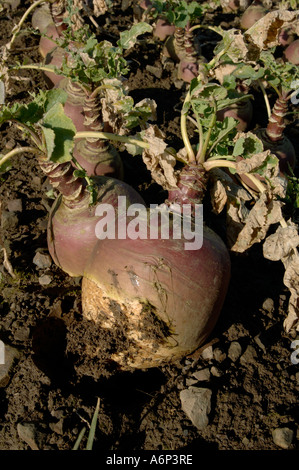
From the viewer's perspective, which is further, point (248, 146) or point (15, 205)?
point (15, 205)

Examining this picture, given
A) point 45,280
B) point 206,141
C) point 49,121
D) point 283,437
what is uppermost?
point 49,121

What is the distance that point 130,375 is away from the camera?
88.9 inches

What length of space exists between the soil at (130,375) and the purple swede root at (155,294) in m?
0.17

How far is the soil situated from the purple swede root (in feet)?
0.57

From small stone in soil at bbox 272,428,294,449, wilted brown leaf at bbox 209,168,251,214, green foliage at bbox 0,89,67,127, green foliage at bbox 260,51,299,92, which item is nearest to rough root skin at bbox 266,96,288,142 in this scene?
green foliage at bbox 260,51,299,92

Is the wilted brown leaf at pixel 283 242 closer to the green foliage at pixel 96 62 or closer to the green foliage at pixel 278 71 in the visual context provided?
the green foliage at pixel 278 71

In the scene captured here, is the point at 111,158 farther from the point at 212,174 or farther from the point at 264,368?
the point at 264,368

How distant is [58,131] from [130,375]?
134cm

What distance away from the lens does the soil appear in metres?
1.98

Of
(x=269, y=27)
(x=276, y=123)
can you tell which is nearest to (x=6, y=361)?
(x=269, y=27)

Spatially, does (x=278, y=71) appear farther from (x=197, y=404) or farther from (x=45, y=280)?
(x=197, y=404)

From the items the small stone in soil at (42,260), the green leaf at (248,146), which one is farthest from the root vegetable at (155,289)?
the small stone in soil at (42,260)

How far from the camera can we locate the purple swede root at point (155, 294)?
77.7 inches
